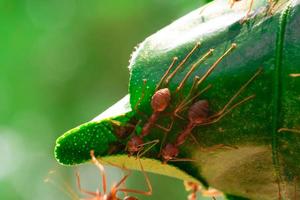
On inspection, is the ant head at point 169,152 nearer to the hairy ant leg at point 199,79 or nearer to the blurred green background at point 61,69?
the hairy ant leg at point 199,79

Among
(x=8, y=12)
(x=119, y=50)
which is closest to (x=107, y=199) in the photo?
(x=8, y=12)

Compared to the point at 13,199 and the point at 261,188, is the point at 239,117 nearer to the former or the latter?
the point at 261,188

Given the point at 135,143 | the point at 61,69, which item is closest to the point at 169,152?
the point at 135,143

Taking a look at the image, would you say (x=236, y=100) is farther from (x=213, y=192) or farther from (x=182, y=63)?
(x=213, y=192)

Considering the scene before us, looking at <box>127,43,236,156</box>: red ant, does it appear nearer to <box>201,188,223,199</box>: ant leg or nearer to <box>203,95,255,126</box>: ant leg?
<box>203,95,255,126</box>: ant leg

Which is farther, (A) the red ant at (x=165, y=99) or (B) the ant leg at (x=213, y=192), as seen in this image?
(B) the ant leg at (x=213, y=192)

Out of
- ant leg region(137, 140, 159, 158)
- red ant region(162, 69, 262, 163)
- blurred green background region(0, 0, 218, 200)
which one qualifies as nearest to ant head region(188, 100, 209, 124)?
red ant region(162, 69, 262, 163)

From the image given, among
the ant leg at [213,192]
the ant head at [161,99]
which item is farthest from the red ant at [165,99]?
the ant leg at [213,192]
